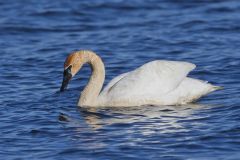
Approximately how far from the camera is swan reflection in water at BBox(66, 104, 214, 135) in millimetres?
12273

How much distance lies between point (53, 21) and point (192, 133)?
10935mm

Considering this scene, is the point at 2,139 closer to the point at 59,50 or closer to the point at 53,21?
the point at 59,50

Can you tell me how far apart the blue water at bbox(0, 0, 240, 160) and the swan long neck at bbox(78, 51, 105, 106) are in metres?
0.31

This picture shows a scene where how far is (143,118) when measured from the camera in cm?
1294

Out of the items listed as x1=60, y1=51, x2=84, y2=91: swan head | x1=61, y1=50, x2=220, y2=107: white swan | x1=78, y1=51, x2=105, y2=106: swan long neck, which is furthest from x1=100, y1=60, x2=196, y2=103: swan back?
x1=60, y1=51, x2=84, y2=91: swan head

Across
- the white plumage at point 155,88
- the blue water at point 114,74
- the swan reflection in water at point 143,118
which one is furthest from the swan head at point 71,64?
the white plumage at point 155,88

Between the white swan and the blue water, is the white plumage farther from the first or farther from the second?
the blue water

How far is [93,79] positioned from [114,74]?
2376mm

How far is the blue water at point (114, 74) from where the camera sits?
37.4 ft

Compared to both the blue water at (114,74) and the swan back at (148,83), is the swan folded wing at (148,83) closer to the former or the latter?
the swan back at (148,83)

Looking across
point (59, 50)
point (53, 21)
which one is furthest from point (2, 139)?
point (53, 21)

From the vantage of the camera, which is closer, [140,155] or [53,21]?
[140,155]

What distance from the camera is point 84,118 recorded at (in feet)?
43.7

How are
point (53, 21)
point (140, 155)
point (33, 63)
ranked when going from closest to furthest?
point (140, 155) < point (33, 63) < point (53, 21)
